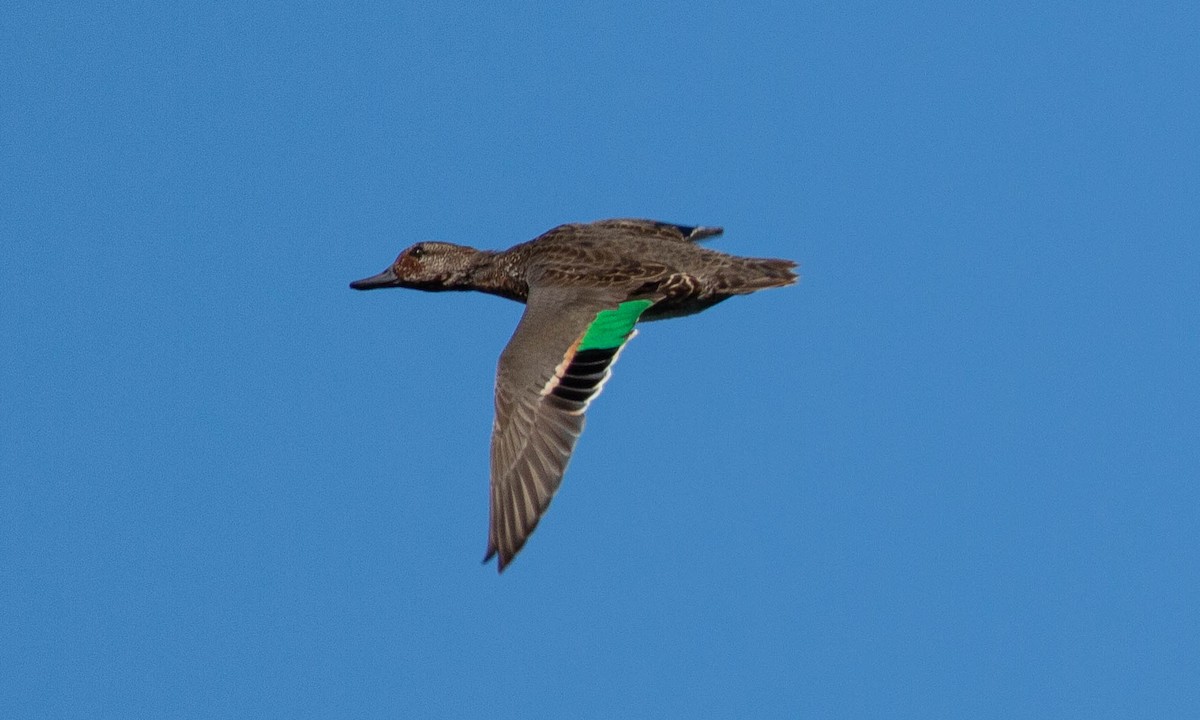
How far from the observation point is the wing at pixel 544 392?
14.6 m

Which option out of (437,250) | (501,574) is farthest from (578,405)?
(437,250)

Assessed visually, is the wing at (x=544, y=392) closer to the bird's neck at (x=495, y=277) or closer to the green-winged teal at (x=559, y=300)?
the green-winged teal at (x=559, y=300)

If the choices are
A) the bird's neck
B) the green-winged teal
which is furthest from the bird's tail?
the bird's neck

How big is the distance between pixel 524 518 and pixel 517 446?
853 millimetres

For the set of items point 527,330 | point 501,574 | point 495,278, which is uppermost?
point 495,278

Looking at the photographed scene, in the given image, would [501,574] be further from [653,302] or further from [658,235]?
[658,235]

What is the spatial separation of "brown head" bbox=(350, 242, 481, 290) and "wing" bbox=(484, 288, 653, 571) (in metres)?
2.87

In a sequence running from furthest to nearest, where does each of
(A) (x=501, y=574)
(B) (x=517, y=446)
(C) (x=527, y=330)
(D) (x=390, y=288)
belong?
1. (D) (x=390, y=288)
2. (C) (x=527, y=330)
3. (B) (x=517, y=446)
4. (A) (x=501, y=574)

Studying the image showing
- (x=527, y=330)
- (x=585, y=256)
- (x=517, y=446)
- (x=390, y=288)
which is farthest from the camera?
(x=390, y=288)

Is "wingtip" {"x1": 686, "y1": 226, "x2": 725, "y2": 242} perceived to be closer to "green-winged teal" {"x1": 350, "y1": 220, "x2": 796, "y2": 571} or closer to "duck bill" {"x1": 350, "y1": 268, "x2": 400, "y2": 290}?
"green-winged teal" {"x1": 350, "y1": 220, "x2": 796, "y2": 571}

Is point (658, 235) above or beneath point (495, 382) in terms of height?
above

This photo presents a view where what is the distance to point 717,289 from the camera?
679 inches

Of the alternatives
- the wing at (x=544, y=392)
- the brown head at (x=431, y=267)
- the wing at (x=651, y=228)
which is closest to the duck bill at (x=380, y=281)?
the brown head at (x=431, y=267)

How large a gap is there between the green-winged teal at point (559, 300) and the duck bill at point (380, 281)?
0.02 metres
